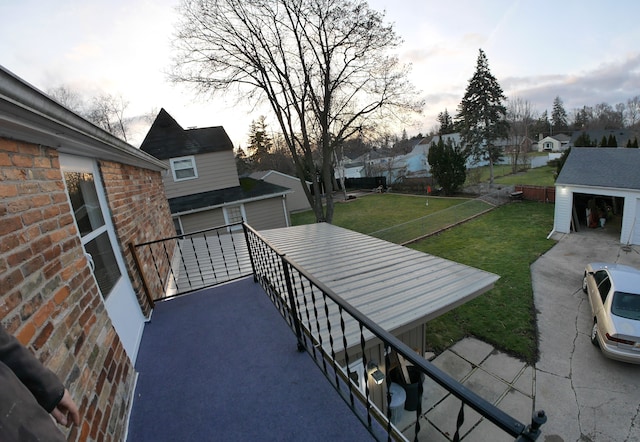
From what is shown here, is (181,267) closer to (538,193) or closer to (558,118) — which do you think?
(538,193)

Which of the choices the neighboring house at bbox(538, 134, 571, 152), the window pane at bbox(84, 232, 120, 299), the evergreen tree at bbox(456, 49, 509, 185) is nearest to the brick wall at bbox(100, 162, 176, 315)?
the window pane at bbox(84, 232, 120, 299)

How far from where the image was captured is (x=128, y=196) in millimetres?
4047

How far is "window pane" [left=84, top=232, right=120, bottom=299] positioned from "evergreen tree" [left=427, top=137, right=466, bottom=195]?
21638 millimetres

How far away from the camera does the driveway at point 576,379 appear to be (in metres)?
4.13

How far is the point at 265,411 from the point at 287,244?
15.4 ft

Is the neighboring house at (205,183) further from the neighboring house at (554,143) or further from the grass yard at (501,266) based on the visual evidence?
the neighboring house at (554,143)

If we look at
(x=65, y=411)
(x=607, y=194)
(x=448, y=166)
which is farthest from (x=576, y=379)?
(x=448, y=166)

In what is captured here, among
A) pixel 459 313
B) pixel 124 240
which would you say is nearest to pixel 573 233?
pixel 459 313

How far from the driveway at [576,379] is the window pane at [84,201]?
6746 millimetres

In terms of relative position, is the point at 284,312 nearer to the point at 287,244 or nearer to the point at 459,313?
the point at 287,244

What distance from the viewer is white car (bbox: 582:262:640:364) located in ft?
15.9

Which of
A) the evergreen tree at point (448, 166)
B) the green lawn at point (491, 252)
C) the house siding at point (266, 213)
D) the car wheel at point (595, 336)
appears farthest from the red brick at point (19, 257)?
the evergreen tree at point (448, 166)

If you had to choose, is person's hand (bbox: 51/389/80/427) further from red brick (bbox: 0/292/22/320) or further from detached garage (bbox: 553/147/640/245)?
detached garage (bbox: 553/147/640/245)

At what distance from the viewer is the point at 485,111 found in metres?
23.2
